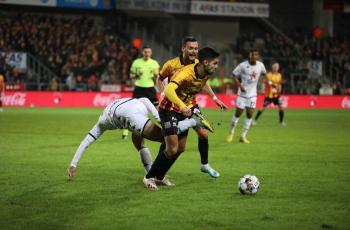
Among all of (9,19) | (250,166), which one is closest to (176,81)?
(250,166)

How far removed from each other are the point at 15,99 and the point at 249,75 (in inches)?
795

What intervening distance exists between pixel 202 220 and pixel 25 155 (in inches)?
299

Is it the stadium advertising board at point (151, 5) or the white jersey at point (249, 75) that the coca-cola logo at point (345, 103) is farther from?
the white jersey at point (249, 75)

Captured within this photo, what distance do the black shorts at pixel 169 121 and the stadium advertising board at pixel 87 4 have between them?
3269 cm

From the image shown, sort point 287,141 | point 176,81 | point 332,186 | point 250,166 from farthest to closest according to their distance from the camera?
1. point 287,141
2. point 250,166
3. point 332,186
4. point 176,81

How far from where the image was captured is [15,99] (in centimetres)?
3606

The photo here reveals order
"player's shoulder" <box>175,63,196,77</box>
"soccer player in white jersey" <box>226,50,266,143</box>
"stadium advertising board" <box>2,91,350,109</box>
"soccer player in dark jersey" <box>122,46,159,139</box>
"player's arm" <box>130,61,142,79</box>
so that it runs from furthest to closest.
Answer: "stadium advertising board" <box>2,91,350,109</box>, "soccer player in dark jersey" <box>122,46,159,139</box>, "player's arm" <box>130,61,142,79</box>, "soccer player in white jersey" <box>226,50,266,143</box>, "player's shoulder" <box>175,63,196,77</box>

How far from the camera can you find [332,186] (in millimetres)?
10523

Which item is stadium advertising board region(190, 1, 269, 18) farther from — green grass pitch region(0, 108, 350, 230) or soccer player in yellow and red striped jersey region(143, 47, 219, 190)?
soccer player in yellow and red striped jersey region(143, 47, 219, 190)

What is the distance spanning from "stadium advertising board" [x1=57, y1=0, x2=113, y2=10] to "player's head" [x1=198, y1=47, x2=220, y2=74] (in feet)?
109

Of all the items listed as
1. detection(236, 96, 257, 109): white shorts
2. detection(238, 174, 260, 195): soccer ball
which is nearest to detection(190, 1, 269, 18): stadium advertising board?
detection(236, 96, 257, 109): white shorts

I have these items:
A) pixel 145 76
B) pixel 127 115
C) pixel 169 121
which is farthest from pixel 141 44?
pixel 169 121

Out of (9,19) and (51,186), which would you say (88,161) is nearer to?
(51,186)

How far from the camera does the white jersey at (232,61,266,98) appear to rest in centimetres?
1886
